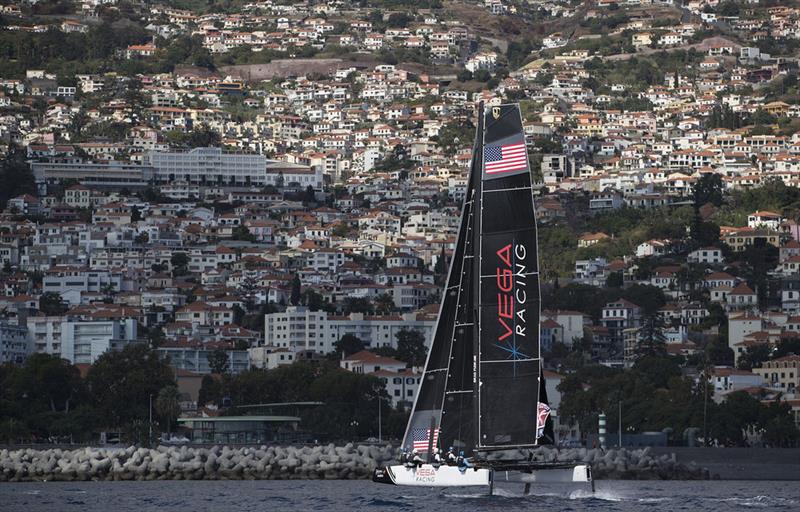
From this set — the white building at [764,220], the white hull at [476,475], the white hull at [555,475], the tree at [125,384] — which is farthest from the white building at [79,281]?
the white hull at [555,475]

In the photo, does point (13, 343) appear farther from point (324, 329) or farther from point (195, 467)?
point (195, 467)

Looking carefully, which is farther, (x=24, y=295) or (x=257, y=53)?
(x=257, y=53)

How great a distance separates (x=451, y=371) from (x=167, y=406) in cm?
3419

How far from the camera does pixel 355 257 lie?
380 feet

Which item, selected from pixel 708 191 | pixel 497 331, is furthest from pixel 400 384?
pixel 497 331

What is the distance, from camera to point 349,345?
8781cm

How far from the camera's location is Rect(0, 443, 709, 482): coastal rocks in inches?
1810

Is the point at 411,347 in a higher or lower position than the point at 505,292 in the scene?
higher

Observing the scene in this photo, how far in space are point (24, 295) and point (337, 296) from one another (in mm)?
13946

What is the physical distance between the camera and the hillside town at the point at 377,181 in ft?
297

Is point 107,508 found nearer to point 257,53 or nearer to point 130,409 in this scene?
point 130,409

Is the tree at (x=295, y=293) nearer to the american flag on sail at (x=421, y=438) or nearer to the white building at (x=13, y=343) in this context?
the white building at (x=13, y=343)

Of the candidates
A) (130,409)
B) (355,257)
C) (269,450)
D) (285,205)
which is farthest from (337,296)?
(269,450)

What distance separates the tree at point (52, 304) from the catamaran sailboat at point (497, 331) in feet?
213
